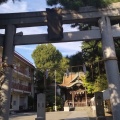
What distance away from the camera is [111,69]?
8.97m

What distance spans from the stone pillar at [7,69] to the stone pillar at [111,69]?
4120 mm

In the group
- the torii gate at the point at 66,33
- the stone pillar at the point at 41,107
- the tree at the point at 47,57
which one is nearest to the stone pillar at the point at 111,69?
the torii gate at the point at 66,33

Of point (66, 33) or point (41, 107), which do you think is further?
point (41, 107)

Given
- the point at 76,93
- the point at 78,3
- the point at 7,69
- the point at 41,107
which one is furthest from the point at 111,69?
the point at 76,93

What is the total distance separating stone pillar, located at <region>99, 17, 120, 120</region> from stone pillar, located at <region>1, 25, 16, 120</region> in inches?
162

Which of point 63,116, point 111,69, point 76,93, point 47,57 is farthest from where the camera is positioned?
point 47,57

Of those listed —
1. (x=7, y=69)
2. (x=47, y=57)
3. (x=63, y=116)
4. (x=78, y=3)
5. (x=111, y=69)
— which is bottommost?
(x=63, y=116)

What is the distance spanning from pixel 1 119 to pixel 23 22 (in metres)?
4.42

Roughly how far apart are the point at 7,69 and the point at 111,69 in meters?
4.47

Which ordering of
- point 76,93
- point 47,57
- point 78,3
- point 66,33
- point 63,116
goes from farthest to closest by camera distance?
point 47,57
point 76,93
point 63,116
point 78,3
point 66,33

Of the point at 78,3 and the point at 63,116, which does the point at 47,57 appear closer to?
the point at 63,116

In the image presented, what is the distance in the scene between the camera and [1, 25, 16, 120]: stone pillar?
8.98 m

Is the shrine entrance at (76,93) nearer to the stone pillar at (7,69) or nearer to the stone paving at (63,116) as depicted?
the stone paving at (63,116)

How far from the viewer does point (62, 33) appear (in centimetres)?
965
